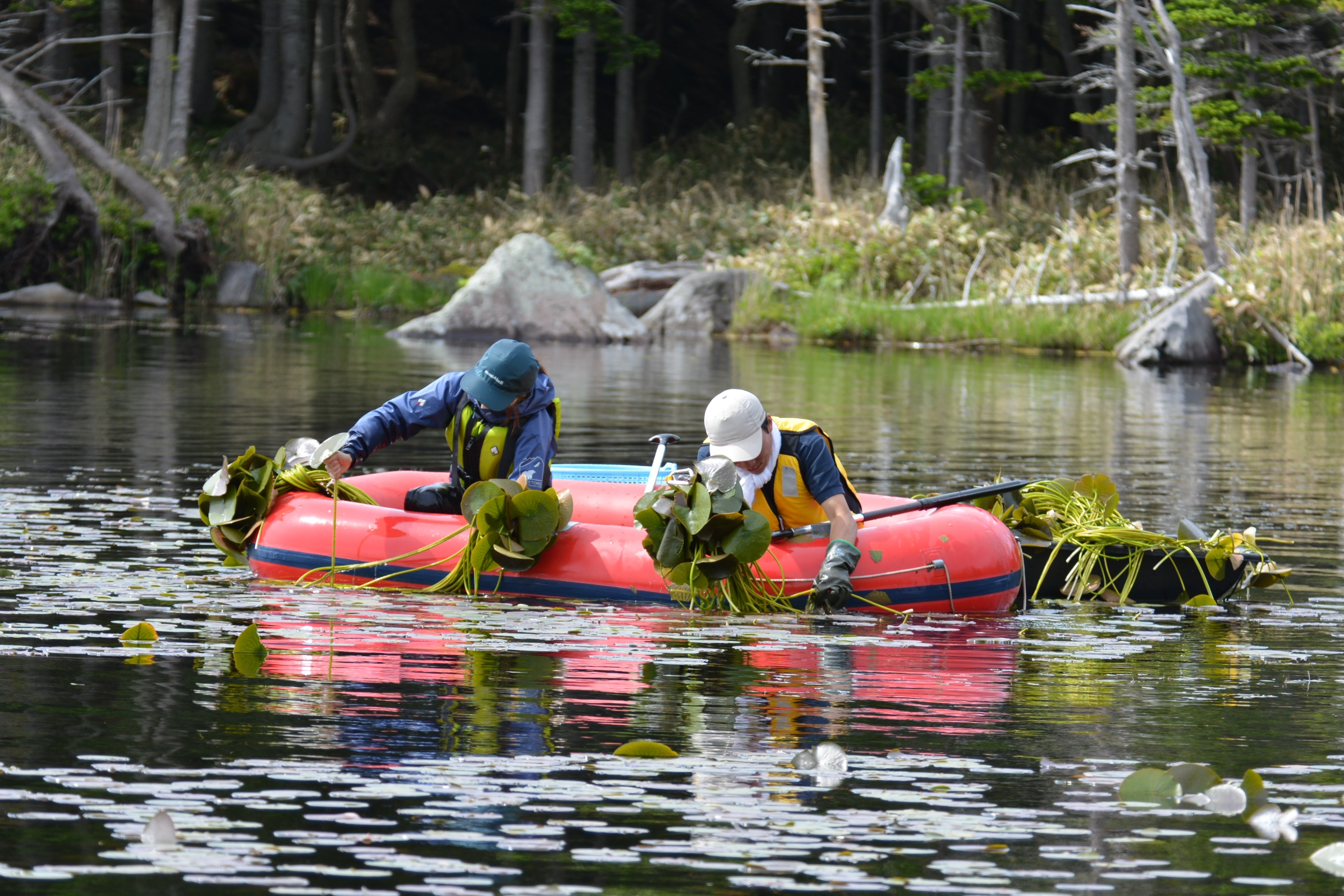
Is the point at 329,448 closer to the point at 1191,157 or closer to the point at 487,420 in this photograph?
the point at 487,420

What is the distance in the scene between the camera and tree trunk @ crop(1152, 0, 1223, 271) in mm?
24469

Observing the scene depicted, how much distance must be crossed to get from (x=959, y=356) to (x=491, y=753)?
21639mm

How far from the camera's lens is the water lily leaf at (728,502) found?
24.1 feet

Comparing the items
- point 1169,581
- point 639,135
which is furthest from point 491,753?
point 639,135

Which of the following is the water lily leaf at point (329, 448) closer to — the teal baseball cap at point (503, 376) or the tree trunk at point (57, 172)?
the teal baseball cap at point (503, 376)

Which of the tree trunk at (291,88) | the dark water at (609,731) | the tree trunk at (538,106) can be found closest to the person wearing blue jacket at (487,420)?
the dark water at (609,731)

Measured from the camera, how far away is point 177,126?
3112cm

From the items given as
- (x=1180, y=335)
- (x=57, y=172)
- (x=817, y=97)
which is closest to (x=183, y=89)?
A: (x=57, y=172)

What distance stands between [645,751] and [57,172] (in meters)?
24.3

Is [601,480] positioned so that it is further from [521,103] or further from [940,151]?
[521,103]

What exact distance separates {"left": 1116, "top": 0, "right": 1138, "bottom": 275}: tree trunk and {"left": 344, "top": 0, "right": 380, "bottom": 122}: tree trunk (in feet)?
58.2

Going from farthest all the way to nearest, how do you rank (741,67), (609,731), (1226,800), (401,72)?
(741,67)
(401,72)
(609,731)
(1226,800)

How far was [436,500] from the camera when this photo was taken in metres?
8.76

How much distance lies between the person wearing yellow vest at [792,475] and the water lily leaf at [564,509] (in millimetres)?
664
